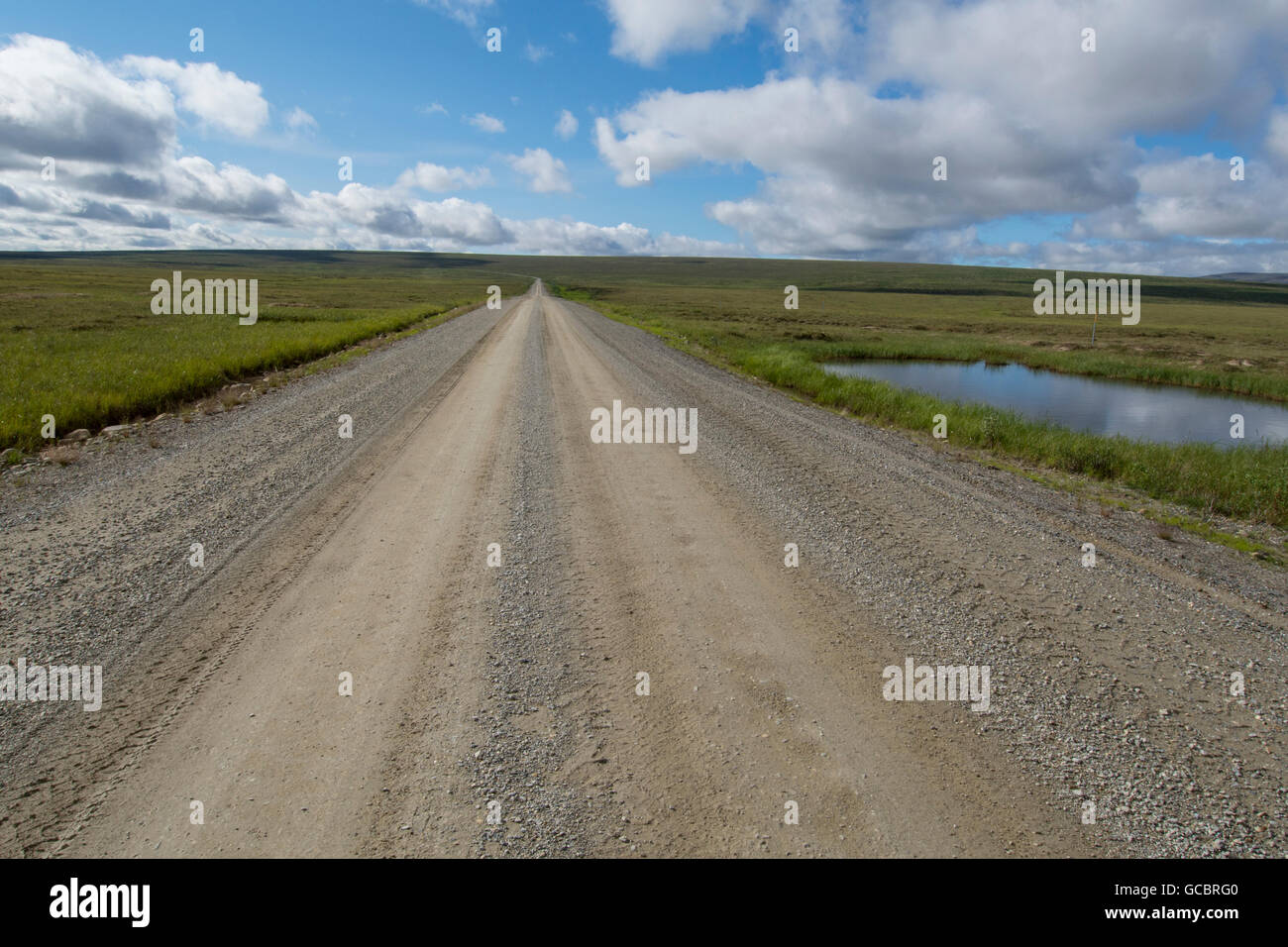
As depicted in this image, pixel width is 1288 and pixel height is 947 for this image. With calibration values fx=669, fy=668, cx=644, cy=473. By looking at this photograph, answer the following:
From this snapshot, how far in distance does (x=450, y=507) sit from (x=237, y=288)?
248 ft

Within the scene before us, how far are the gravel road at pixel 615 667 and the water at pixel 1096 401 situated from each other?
13131mm

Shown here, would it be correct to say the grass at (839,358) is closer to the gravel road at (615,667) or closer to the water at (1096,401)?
the water at (1096,401)

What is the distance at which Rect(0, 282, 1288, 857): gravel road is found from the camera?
3.04 m

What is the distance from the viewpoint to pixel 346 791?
316 cm

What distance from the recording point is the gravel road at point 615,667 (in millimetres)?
3041

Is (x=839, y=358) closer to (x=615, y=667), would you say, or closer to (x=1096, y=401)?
(x=1096, y=401)

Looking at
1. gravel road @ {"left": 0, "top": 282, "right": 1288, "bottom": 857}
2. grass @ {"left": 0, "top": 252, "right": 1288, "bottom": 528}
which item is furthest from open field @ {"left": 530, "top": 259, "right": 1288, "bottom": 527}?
gravel road @ {"left": 0, "top": 282, "right": 1288, "bottom": 857}

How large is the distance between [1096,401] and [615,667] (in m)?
26.2

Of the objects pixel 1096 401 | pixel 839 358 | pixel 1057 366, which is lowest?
pixel 1096 401

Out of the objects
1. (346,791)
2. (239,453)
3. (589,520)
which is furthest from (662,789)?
(239,453)

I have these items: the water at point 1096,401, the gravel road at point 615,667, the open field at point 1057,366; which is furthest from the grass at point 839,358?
the gravel road at point 615,667

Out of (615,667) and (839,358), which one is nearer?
(615,667)

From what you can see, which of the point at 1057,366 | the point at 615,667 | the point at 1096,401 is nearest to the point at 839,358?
the point at 1057,366

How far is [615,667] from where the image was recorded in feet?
14.0
